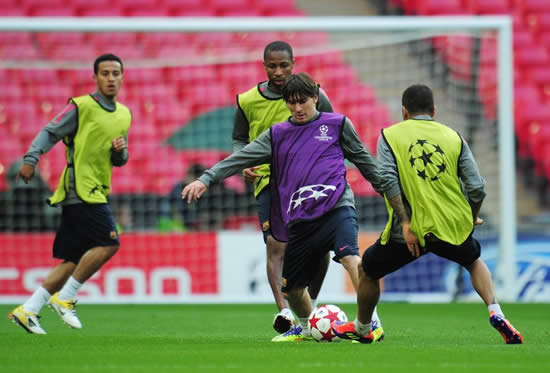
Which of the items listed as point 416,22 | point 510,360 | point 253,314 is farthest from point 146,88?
point 510,360

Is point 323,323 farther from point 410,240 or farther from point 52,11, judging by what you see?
point 52,11

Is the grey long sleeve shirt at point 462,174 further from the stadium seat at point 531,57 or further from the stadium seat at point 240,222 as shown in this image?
the stadium seat at point 531,57

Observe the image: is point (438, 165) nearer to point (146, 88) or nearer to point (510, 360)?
point (510, 360)

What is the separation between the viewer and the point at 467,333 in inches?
287

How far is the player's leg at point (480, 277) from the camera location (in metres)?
5.93

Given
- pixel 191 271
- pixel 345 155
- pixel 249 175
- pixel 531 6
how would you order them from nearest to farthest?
pixel 345 155 < pixel 249 175 < pixel 191 271 < pixel 531 6

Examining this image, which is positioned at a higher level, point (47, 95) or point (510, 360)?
point (47, 95)

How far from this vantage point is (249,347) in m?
5.91

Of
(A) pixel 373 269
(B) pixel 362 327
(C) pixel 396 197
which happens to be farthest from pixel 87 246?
(C) pixel 396 197

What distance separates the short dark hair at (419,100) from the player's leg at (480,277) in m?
0.80

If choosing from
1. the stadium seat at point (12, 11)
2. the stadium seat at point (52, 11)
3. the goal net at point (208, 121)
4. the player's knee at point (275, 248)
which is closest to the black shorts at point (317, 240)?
the player's knee at point (275, 248)

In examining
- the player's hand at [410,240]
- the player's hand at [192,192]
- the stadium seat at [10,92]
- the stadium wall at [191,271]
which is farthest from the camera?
the stadium seat at [10,92]

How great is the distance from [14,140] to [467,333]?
24.9 feet

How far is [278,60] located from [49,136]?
1905 mm
